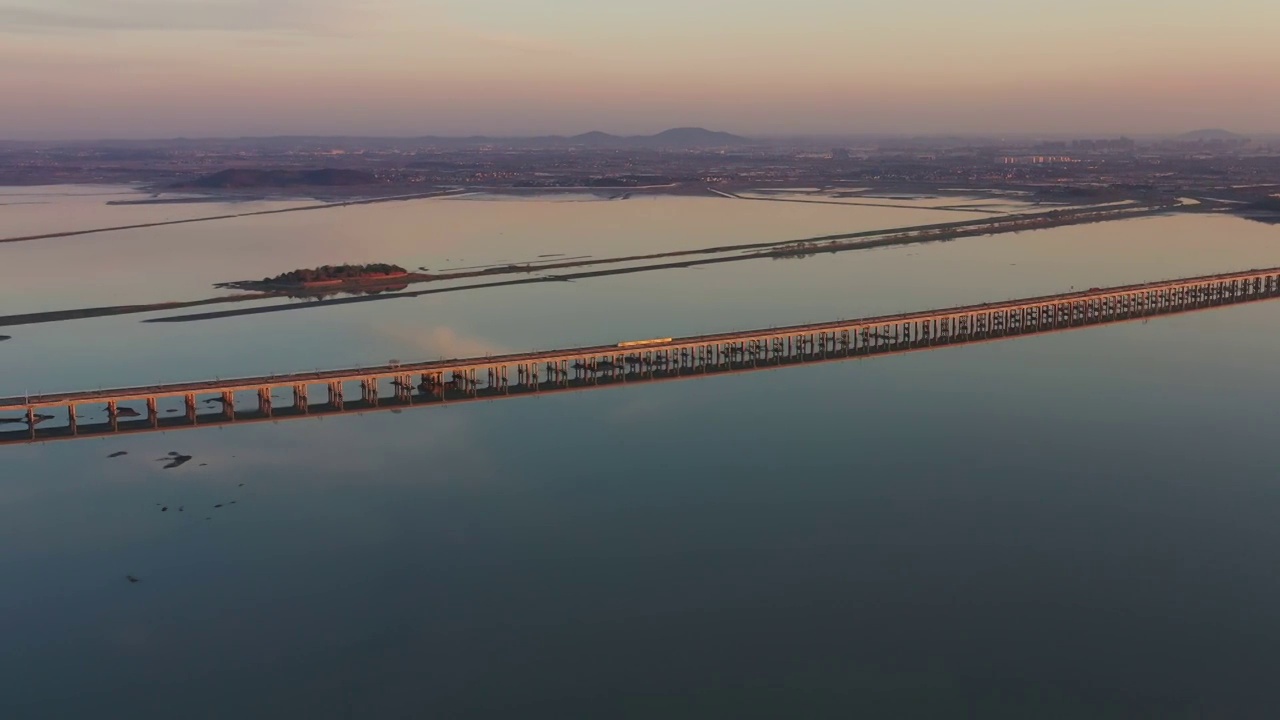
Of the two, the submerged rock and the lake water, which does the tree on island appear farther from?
the submerged rock

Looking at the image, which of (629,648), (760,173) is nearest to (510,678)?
(629,648)

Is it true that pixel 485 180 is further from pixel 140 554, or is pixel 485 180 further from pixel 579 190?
pixel 140 554

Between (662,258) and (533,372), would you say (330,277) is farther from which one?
(533,372)

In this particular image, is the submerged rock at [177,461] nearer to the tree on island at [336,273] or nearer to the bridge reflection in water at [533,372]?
the bridge reflection in water at [533,372]

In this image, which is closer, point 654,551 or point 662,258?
point 654,551

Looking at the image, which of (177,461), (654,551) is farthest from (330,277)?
(654,551)

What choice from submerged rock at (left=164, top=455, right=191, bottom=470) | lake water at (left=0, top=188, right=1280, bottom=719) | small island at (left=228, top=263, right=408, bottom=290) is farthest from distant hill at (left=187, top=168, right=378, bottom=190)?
submerged rock at (left=164, top=455, right=191, bottom=470)

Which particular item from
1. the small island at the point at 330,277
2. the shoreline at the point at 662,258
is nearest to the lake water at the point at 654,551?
the shoreline at the point at 662,258

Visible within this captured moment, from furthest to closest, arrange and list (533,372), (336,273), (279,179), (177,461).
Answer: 1. (279,179)
2. (336,273)
3. (533,372)
4. (177,461)
